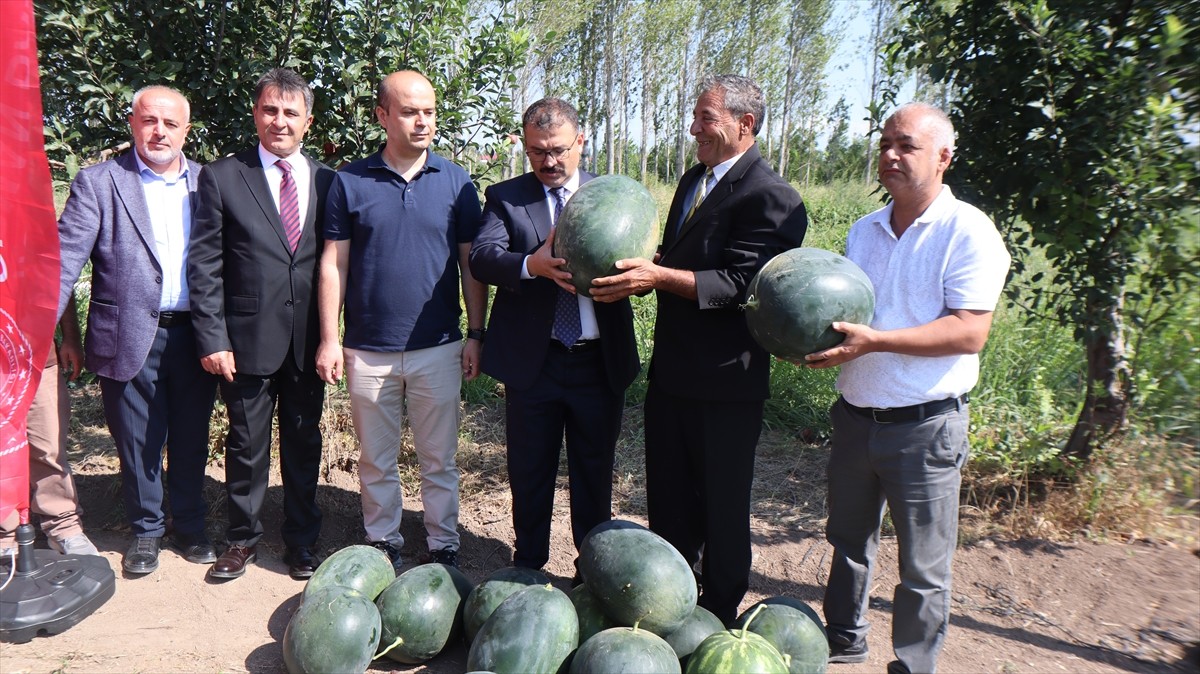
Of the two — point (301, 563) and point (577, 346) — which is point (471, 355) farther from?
point (301, 563)

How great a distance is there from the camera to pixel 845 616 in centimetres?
334

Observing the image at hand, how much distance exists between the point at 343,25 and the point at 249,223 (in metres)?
1.71

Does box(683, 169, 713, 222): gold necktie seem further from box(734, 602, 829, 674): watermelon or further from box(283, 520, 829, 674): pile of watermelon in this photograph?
box(734, 602, 829, 674): watermelon

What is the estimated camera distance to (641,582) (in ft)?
9.46

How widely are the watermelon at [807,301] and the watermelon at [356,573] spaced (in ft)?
6.30

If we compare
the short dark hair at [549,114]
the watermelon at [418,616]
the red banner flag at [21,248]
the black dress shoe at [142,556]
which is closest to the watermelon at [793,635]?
the watermelon at [418,616]

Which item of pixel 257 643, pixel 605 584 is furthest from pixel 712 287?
pixel 257 643

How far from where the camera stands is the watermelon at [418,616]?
10.4 feet

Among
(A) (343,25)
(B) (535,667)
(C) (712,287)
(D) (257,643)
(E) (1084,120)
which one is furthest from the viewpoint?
(A) (343,25)

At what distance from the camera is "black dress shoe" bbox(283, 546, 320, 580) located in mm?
4016

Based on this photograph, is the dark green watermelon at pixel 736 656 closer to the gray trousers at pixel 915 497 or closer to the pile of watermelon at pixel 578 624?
the pile of watermelon at pixel 578 624

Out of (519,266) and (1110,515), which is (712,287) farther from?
(1110,515)

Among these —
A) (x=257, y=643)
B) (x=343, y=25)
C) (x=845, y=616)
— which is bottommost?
(x=257, y=643)

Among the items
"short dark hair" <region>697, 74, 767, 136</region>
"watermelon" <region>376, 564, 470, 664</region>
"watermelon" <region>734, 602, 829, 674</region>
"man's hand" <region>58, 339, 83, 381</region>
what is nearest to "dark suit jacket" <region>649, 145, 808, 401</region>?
"short dark hair" <region>697, 74, 767, 136</region>
